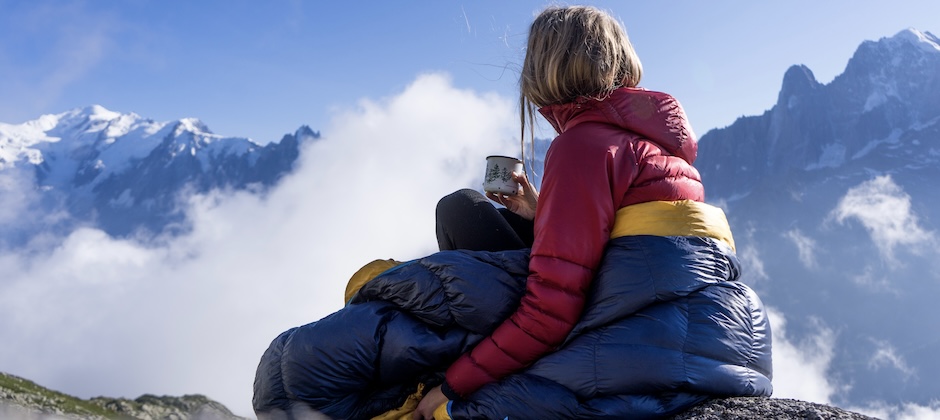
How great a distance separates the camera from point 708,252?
3.96 meters

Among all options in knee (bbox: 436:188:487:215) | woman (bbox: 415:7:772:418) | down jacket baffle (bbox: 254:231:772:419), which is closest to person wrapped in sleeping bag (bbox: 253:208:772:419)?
down jacket baffle (bbox: 254:231:772:419)

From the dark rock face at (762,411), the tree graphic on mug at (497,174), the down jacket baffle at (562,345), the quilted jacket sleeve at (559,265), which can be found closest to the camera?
the dark rock face at (762,411)

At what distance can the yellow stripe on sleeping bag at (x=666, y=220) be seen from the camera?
156 inches

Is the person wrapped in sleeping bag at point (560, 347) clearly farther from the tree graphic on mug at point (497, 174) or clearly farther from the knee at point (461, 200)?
the tree graphic on mug at point (497, 174)

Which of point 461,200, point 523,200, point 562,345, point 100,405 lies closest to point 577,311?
point 562,345

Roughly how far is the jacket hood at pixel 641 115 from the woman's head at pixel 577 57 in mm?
85

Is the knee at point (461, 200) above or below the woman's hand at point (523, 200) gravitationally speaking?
below

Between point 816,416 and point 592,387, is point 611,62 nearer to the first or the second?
point 592,387

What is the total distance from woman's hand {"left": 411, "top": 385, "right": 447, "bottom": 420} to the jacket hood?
1898mm

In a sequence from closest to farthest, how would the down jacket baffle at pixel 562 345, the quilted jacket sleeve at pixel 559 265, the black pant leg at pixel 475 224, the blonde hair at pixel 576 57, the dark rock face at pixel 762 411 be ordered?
1. the dark rock face at pixel 762 411
2. the down jacket baffle at pixel 562 345
3. the quilted jacket sleeve at pixel 559 265
4. the blonde hair at pixel 576 57
5. the black pant leg at pixel 475 224

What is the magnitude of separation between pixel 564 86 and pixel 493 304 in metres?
1.56

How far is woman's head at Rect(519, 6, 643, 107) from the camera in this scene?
14.2ft

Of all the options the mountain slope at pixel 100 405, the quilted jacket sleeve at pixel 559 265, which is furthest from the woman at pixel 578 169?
the mountain slope at pixel 100 405

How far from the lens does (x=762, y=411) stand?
11.6 feet
